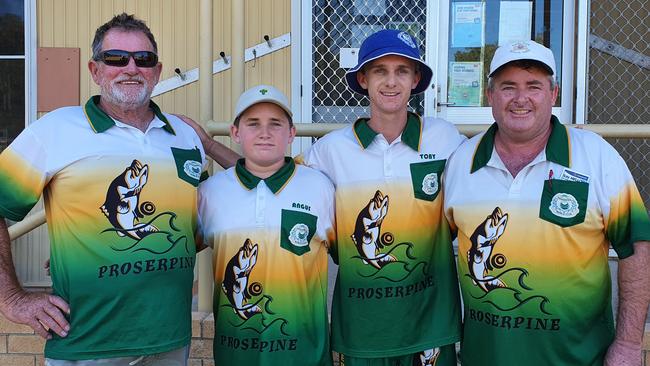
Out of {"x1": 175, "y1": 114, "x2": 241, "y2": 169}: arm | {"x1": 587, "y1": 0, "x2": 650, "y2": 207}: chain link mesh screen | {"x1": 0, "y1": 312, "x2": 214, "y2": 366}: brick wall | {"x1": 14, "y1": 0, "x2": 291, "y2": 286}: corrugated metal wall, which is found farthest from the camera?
{"x1": 587, "y1": 0, "x2": 650, "y2": 207}: chain link mesh screen

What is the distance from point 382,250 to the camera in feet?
7.68

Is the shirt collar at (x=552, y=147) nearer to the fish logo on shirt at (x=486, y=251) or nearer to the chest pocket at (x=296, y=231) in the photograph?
the fish logo on shirt at (x=486, y=251)

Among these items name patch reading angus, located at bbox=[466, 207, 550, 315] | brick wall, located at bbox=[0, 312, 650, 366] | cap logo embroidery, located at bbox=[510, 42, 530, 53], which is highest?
cap logo embroidery, located at bbox=[510, 42, 530, 53]

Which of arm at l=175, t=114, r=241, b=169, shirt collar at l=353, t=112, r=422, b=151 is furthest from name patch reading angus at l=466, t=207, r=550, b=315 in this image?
arm at l=175, t=114, r=241, b=169

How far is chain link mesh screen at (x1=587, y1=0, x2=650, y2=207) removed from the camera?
5.62 m

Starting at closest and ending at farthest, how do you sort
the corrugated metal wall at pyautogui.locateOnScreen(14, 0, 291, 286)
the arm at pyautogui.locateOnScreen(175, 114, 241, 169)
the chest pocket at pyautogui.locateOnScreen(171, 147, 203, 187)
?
the chest pocket at pyautogui.locateOnScreen(171, 147, 203, 187), the arm at pyautogui.locateOnScreen(175, 114, 241, 169), the corrugated metal wall at pyautogui.locateOnScreen(14, 0, 291, 286)

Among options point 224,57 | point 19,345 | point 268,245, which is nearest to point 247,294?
point 268,245

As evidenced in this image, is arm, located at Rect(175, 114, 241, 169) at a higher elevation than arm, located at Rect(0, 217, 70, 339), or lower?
higher

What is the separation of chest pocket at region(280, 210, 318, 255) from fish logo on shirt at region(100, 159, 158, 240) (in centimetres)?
45

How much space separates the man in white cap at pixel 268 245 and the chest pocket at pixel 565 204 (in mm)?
772

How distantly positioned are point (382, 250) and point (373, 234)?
68 mm

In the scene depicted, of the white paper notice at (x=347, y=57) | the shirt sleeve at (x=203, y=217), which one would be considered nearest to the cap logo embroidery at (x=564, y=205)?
the shirt sleeve at (x=203, y=217)

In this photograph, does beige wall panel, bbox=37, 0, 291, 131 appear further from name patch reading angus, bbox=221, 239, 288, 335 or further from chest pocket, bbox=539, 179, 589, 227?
chest pocket, bbox=539, 179, 589, 227

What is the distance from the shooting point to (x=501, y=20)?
4.96m
